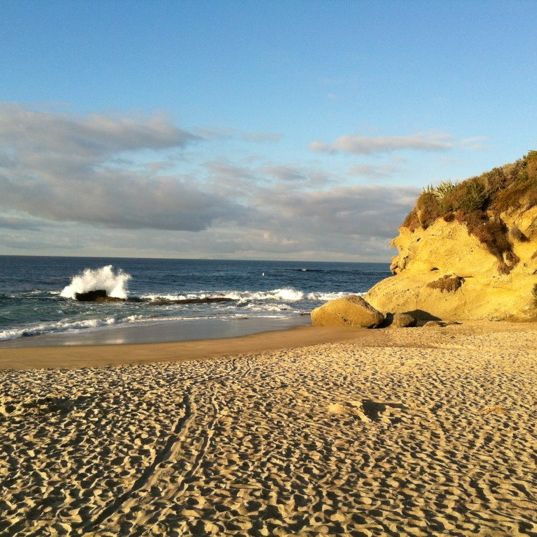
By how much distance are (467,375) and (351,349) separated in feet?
18.3

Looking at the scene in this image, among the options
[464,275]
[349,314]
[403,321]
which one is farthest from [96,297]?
[464,275]

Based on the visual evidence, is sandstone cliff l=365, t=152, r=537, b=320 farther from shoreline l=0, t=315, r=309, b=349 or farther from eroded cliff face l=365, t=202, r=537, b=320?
shoreline l=0, t=315, r=309, b=349

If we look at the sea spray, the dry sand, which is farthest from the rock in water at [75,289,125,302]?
the dry sand

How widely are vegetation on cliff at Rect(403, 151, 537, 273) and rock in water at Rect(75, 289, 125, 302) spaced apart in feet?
90.7

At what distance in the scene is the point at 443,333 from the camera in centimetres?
2222

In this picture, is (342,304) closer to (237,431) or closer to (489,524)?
(237,431)

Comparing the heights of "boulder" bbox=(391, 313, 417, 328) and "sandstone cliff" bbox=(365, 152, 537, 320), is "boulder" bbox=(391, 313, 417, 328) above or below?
below

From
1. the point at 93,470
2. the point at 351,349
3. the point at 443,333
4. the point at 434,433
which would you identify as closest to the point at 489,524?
the point at 434,433

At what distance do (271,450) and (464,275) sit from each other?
21494 mm

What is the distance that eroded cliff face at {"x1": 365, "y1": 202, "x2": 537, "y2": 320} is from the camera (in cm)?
2464

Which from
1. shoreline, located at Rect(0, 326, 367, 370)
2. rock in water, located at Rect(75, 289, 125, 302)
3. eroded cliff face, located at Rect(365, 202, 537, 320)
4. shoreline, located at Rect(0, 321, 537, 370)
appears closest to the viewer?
shoreline, located at Rect(0, 326, 367, 370)

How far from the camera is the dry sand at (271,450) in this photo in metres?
6.38

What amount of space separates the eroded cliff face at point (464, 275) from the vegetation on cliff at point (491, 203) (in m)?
0.11

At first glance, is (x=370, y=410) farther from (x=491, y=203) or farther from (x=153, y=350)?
(x=491, y=203)
